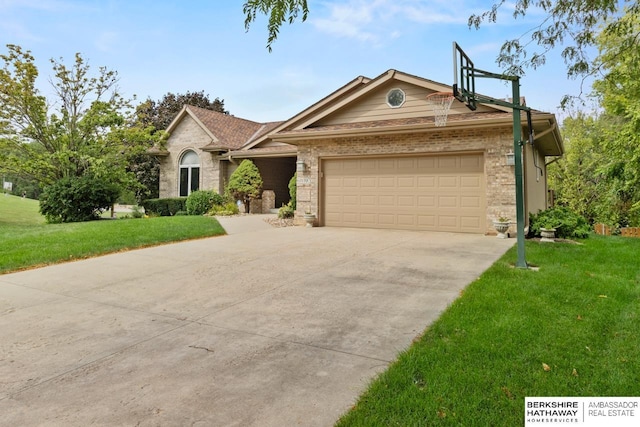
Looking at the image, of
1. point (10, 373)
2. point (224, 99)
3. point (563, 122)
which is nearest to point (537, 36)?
point (10, 373)

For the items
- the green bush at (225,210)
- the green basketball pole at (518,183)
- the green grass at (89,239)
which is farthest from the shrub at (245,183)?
the green basketball pole at (518,183)

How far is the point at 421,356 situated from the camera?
10.9ft

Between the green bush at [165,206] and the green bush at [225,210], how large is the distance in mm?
3091

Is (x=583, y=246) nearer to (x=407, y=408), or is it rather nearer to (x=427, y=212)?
(x=427, y=212)

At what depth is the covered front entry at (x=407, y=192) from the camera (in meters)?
11.5

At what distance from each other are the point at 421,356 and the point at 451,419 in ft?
2.90

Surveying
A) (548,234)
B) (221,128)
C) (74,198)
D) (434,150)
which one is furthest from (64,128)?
(548,234)

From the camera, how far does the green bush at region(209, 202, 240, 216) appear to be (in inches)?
683

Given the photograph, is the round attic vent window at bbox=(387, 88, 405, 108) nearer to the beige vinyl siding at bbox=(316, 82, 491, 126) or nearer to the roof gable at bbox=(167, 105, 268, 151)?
the beige vinyl siding at bbox=(316, 82, 491, 126)

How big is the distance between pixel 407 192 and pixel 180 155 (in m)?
14.1

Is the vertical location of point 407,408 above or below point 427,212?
below

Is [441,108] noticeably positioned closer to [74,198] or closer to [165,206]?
[74,198]

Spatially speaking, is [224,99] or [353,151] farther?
[224,99]

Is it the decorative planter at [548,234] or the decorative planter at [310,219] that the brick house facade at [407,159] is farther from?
the decorative planter at [548,234]
